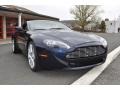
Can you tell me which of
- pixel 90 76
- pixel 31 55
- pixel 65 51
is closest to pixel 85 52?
pixel 65 51

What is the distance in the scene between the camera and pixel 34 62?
14.6 feet

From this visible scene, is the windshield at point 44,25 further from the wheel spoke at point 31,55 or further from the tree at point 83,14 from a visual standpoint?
the tree at point 83,14

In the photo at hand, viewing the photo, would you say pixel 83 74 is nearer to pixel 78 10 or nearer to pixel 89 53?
pixel 89 53

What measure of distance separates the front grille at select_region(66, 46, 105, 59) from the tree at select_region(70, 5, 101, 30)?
143 ft

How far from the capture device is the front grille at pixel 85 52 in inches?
156

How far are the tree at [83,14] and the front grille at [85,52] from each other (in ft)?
143

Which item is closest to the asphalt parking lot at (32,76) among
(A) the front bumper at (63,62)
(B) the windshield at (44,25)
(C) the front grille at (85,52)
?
(A) the front bumper at (63,62)

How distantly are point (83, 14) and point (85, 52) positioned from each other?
46.1 meters

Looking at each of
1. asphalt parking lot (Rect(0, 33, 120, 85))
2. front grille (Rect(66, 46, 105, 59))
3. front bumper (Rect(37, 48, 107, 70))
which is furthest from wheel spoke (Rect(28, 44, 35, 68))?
front grille (Rect(66, 46, 105, 59))

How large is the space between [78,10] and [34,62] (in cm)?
4586

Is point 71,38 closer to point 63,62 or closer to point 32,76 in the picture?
point 63,62

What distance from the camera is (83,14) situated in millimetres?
49094

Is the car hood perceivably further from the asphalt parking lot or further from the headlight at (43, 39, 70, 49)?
the asphalt parking lot
